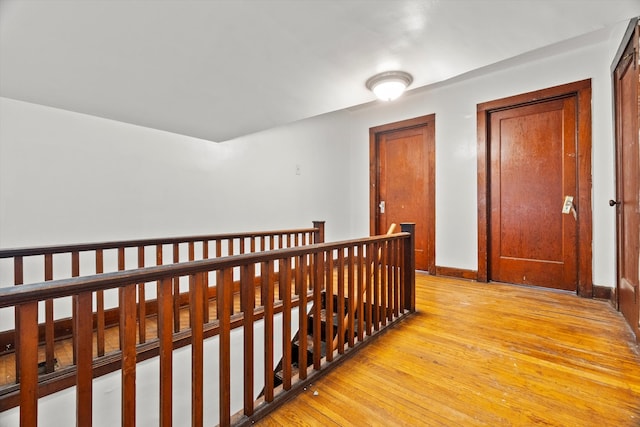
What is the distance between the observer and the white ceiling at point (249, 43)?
1.20 meters

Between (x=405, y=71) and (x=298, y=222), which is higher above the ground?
(x=405, y=71)

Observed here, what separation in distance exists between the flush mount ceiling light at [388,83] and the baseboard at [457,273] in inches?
96.3

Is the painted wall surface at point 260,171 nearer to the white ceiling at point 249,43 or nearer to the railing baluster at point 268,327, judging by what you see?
the white ceiling at point 249,43

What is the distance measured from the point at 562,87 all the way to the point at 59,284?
403 centimetres

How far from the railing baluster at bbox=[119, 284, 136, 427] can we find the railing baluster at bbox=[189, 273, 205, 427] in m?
0.20

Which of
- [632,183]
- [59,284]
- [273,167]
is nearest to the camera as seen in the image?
[59,284]

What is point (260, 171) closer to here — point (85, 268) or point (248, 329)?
point (85, 268)

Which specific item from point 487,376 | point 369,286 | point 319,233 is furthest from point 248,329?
point 319,233

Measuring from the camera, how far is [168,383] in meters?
Result: 1.08

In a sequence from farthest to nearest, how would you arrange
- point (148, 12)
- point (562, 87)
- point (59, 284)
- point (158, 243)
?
point (562, 87)
point (158, 243)
point (148, 12)
point (59, 284)

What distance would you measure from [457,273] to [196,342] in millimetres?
3283

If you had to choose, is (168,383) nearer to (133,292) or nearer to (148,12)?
(133,292)

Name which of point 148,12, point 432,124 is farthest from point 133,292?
point 432,124

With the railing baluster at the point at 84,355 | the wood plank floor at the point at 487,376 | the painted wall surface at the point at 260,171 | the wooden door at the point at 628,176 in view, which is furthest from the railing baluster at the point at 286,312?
the wooden door at the point at 628,176
